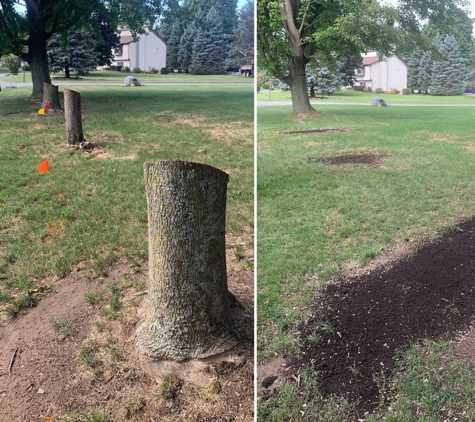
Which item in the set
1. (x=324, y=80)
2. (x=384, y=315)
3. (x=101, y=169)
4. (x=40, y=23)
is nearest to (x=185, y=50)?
(x=101, y=169)

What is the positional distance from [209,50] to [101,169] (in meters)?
1.66

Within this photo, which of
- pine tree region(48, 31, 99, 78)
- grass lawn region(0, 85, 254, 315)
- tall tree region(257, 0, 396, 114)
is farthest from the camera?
pine tree region(48, 31, 99, 78)

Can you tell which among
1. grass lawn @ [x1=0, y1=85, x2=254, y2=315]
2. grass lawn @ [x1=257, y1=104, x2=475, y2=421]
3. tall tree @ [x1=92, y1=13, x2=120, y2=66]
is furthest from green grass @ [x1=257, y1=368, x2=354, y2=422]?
tall tree @ [x1=92, y1=13, x2=120, y2=66]

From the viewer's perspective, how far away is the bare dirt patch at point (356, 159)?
5.78 feet

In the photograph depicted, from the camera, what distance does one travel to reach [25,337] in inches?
95.0

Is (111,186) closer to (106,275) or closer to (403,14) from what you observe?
(106,275)

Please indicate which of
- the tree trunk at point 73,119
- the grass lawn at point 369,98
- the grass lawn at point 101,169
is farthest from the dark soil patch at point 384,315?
the tree trunk at point 73,119

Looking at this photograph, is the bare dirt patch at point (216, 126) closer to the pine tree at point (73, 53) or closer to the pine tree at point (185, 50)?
the pine tree at point (73, 53)

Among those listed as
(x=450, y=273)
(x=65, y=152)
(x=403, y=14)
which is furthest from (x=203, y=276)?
(x=65, y=152)

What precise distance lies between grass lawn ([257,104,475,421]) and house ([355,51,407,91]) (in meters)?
0.06

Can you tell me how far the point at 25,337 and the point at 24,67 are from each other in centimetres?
277

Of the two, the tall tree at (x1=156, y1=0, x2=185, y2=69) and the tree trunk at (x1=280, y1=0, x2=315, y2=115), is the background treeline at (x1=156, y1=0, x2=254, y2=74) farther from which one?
the tree trunk at (x1=280, y1=0, x2=315, y2=115)

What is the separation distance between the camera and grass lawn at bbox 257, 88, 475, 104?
1.68 m

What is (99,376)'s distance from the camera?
82.4 inches
